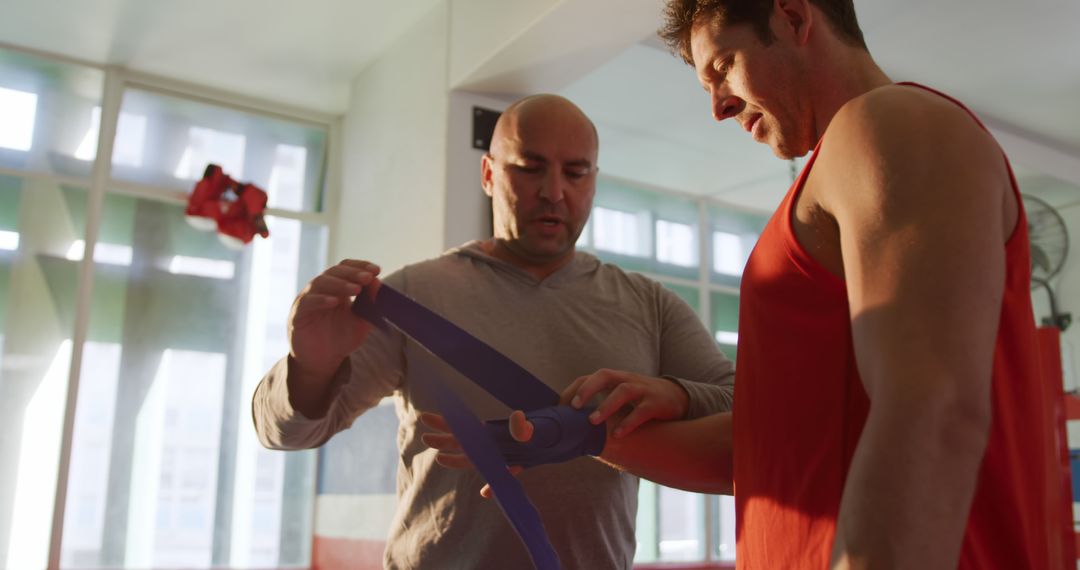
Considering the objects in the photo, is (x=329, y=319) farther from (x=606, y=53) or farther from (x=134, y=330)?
(x=134, y=330)

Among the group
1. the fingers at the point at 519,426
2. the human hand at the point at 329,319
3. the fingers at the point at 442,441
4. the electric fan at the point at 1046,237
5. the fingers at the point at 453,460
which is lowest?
the fingers at the point at 453,460

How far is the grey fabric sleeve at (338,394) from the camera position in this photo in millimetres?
1254

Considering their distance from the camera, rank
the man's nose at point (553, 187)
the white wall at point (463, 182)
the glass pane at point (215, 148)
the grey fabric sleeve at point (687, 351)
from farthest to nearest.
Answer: the glass pane at point (215, 148) < the white wall at point (463, 182) < the man's nose at point (553, 187) < the grey fabric sleeve at point (687, 351)

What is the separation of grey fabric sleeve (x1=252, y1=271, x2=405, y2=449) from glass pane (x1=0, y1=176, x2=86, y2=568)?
2.84m

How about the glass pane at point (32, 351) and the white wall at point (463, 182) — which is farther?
the glass pane at point (32, 351)

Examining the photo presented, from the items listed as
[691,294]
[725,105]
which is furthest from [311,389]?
[691,294]

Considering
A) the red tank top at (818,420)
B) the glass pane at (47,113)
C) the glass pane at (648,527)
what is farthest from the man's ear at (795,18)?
the glass pane at (648,527)

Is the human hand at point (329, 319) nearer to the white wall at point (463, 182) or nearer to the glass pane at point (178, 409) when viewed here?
the white wall at point (463, 182)

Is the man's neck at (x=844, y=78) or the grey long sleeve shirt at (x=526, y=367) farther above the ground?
the man's neck at (x=844, y=78)

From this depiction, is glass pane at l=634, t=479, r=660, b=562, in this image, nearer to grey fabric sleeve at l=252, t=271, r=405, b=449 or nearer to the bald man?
the bald man

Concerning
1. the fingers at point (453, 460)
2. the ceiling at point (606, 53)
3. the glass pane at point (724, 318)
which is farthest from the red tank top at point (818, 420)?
the glass pane at point (724, 318)

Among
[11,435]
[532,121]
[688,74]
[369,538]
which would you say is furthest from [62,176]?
[532,121]

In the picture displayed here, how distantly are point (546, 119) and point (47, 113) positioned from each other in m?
3.29

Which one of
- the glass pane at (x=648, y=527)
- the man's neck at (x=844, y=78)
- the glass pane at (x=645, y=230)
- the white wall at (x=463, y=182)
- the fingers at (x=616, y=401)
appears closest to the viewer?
the man's neck at (x=844, y=78)
